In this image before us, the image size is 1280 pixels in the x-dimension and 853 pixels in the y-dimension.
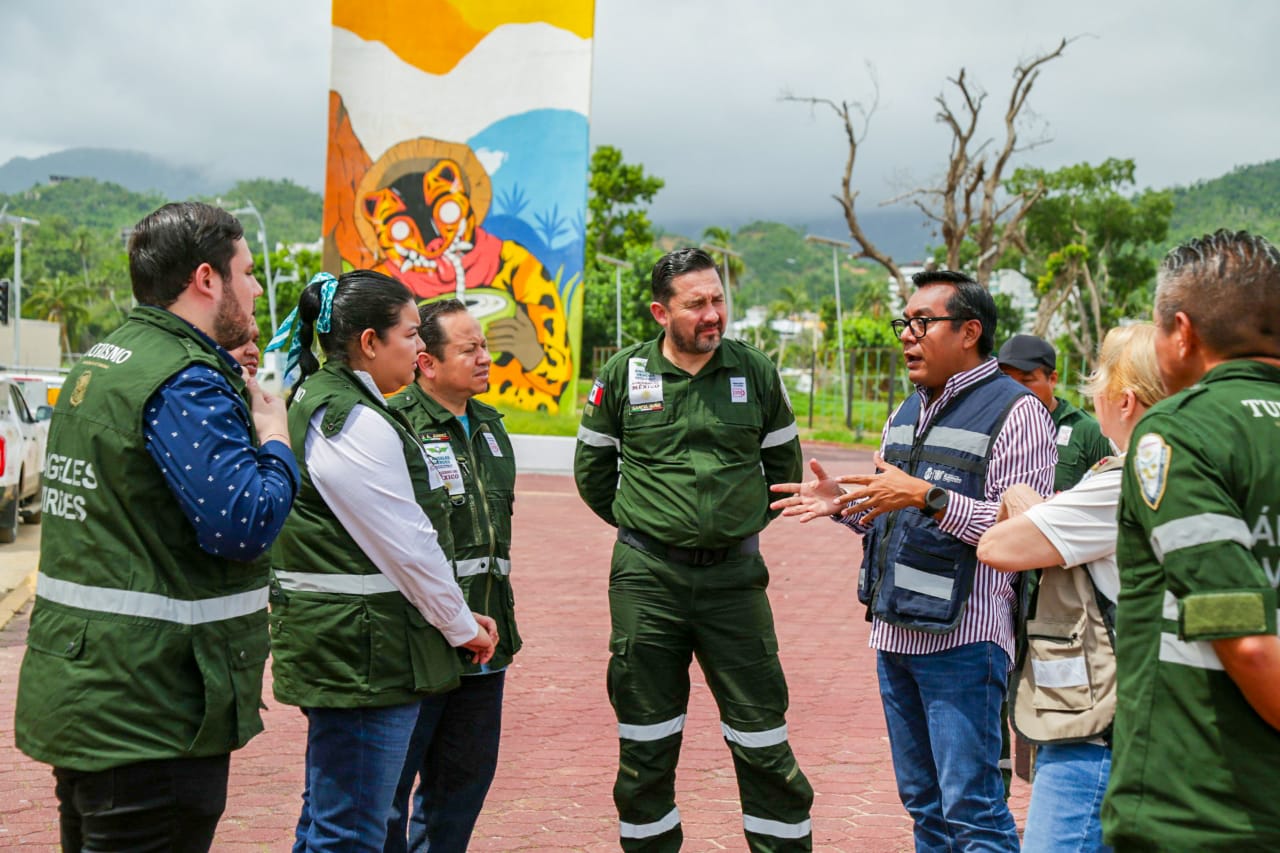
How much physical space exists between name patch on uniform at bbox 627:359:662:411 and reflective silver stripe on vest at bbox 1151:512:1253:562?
273cm

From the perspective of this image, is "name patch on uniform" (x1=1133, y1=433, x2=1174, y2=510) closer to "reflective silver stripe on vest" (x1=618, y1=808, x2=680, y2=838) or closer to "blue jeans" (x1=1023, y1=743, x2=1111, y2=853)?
"blue jeans" (x1=1023, y1=743, x2=1111, y2=853)

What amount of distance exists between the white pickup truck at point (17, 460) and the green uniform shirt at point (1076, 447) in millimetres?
9712

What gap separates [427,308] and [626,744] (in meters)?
1.88

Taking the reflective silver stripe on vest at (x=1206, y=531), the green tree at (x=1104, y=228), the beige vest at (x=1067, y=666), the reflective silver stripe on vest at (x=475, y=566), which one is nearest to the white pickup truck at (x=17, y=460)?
the reflective silver stripe on vest at (x=475, y=566)

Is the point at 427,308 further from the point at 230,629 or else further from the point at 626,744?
the point at 230,629

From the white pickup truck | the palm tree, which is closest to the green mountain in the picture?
the palm tree

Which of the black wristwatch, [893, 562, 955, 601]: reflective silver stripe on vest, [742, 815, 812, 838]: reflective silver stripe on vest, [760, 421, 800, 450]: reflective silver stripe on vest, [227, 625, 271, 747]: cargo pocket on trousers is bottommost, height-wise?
[742, 815, 812, 838]: reflective silver stripe on vest

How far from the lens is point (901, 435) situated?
14.0ft

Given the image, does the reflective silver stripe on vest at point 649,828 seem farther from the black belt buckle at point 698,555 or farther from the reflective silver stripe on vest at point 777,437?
the reflective silver stripe on vest at point 777,437

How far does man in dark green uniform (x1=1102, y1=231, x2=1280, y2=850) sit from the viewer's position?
203 centimetres

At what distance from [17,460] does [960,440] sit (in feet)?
39.3

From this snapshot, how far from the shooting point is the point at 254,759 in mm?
5844

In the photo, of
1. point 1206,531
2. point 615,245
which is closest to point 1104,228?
point 615,245

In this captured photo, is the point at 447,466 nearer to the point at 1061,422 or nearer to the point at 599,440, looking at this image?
the point at 599,440
